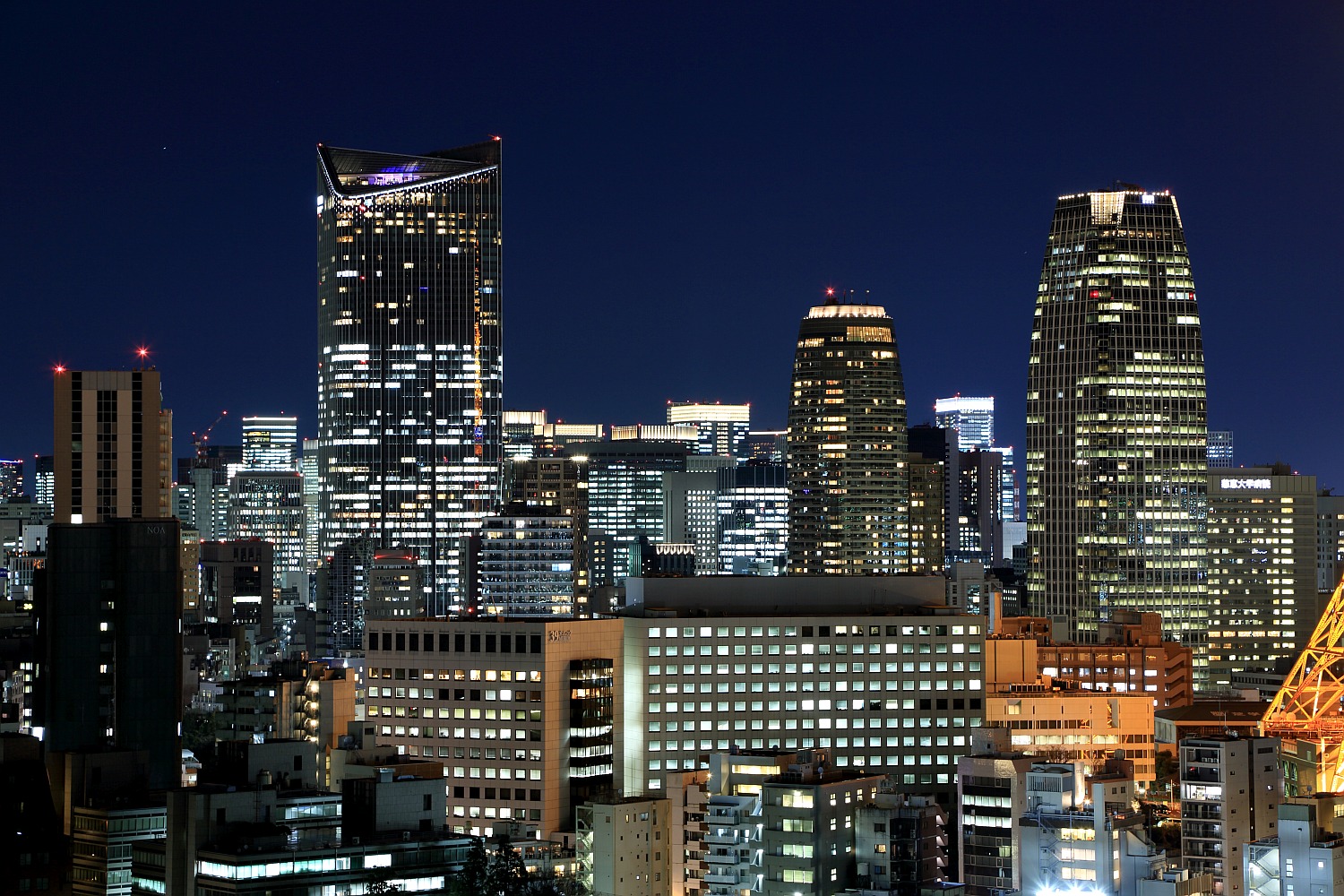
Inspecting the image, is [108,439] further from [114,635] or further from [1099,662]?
[1099,662]

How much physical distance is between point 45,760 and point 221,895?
17.5 m

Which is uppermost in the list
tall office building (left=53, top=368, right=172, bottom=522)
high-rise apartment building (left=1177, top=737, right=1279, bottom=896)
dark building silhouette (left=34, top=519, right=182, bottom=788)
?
tall office building (left=53, top=368, right=172, bottom=522)

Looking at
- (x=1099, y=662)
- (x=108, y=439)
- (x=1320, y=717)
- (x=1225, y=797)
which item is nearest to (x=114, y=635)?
(x=108, y=439)

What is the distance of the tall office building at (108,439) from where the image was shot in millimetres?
143375

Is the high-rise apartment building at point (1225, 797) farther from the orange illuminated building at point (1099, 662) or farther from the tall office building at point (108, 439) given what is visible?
the tall office building at point (108, 439)

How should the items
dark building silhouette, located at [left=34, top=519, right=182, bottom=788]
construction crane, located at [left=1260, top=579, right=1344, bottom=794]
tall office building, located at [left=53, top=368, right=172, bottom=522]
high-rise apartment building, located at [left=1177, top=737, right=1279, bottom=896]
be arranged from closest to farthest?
high-rise apartment building, located at [left=1177, top=737, right=1279, bottom=896], construction crane, located at [left=1260, top=579, right=1344, bottom=794], dark building silhouette, located at [left=34, top=519, right=182, bottom=788], tall office building, located at [left=53, top=368, right=172, bottom=522]

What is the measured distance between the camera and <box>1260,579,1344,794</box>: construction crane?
10262 centimetres

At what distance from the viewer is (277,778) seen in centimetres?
8694

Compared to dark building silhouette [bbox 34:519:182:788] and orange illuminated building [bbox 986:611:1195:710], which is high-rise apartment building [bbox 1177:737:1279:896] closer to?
dark building silhouette [bbox 34:519:182:788]

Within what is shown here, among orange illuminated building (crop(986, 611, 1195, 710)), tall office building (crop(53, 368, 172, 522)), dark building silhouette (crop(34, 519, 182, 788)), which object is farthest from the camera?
orange illuminated building (crop(986, 611, 1195, 710))

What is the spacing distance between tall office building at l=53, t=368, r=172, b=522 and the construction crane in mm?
75051

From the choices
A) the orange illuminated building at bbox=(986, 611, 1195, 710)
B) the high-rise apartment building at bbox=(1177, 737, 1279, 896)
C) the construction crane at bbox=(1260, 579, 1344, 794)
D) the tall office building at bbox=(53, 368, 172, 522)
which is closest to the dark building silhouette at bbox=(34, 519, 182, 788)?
the tall office building at bbox=(53, 368, 172, 522)

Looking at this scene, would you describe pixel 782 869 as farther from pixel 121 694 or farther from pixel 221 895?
pixel 121 694

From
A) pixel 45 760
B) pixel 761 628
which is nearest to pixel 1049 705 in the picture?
pixel 761 628
